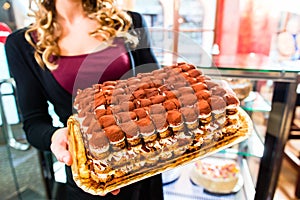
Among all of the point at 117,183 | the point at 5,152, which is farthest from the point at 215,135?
the point at 5,152

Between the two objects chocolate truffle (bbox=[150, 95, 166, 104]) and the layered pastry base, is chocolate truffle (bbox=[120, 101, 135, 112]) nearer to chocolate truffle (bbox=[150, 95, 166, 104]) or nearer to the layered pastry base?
chocolate truffle (bbox=[150, 95, 166, 104])

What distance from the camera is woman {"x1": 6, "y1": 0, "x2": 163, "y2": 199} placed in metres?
0.76

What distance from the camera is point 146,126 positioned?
572mm

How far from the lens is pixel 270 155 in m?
0.88

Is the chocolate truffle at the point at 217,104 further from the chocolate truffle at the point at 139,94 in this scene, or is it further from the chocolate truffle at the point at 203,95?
the chocolate truffle at the point at 139,94

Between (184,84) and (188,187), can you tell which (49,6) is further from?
(188,187)

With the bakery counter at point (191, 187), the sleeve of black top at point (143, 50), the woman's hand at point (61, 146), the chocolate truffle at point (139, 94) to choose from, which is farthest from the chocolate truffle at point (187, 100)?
the bakery counter at point (191, 187)

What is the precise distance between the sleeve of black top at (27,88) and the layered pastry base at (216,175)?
76 centimetres

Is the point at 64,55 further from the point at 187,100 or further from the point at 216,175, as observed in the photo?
the point at 216,175

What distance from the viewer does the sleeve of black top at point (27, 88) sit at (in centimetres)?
77

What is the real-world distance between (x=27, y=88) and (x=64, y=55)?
159 millimetres

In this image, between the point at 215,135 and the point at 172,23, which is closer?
the point at 215,135

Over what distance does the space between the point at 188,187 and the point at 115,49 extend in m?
0.80

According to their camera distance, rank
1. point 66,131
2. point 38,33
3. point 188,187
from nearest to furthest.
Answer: point 66,131
point 38,33
point 188,187
